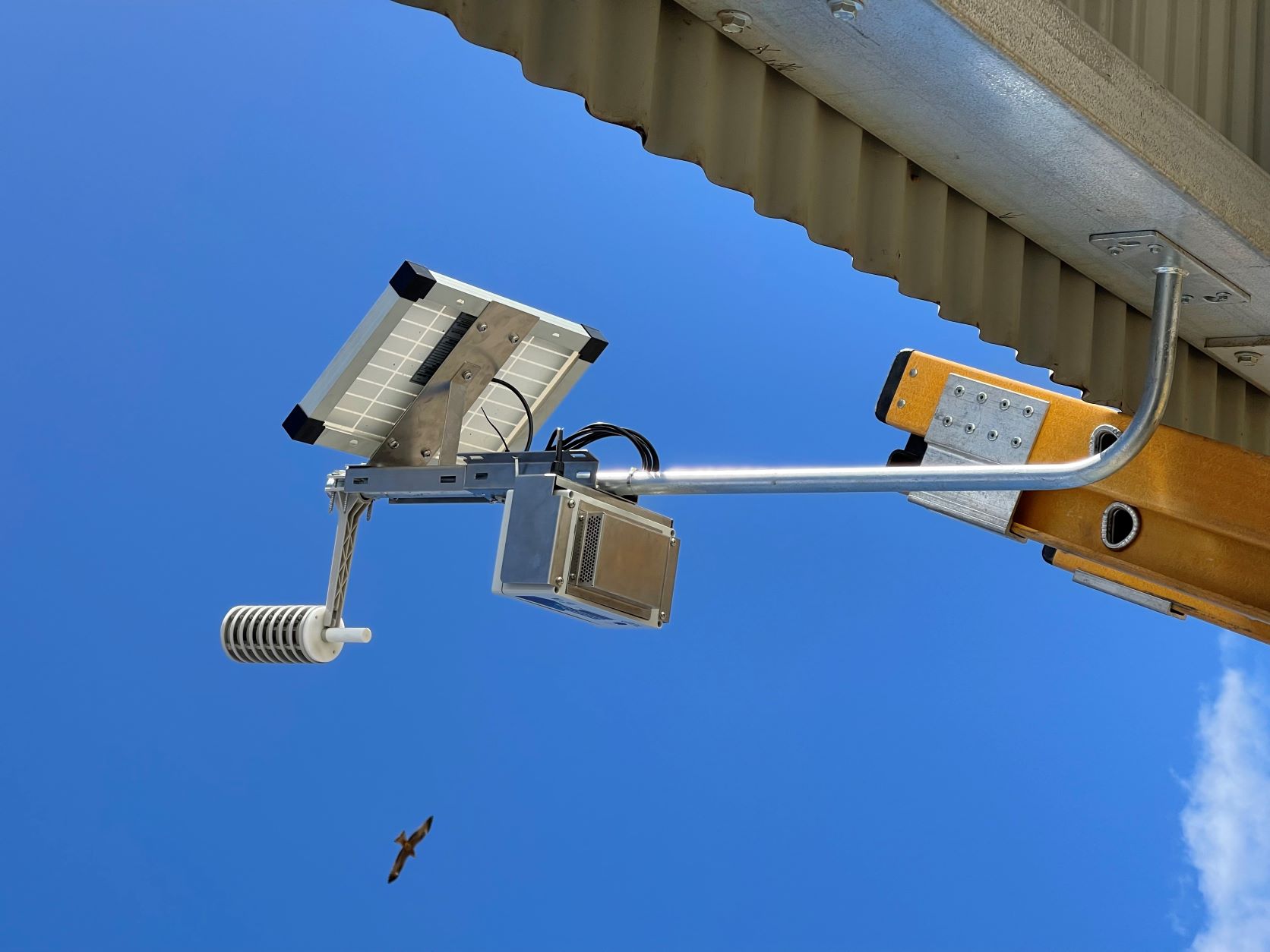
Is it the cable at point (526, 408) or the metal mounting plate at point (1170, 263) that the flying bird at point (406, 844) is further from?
the metal mounting plate at point (1170, 263)

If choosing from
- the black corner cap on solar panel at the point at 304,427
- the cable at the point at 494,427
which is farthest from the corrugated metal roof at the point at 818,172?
the black corner cap on solar panel at the point at 304,427

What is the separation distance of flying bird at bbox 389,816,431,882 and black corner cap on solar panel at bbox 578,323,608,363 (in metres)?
4.50

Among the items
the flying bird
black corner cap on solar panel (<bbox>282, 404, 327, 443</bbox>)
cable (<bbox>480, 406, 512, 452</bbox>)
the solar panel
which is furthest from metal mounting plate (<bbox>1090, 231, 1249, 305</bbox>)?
the flying bird

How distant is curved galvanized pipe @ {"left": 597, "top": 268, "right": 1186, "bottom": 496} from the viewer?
5.57ft

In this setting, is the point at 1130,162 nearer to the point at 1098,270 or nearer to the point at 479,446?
the point at 1098,270

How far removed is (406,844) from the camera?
6520mm

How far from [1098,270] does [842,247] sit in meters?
0.58

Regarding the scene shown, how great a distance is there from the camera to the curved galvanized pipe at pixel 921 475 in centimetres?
170

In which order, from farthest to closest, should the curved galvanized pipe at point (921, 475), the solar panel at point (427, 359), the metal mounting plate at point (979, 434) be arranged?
1. the solar panel at point (427, 359)
2. the metal mounting plate at point (979, 434)
3. the curved galvanized pipe at point (921, 475)

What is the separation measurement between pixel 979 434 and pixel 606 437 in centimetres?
53

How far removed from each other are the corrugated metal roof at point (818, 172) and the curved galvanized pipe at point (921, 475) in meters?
0.33

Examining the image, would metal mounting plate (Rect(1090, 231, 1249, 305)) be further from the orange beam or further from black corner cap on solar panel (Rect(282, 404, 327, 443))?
black corner cap on solar panel (Rect(282, 404, 327, 443))

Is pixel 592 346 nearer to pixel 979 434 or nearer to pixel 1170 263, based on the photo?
pixel 979 434

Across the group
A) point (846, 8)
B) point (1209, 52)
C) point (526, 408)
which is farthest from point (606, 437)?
point (1209, 52)
